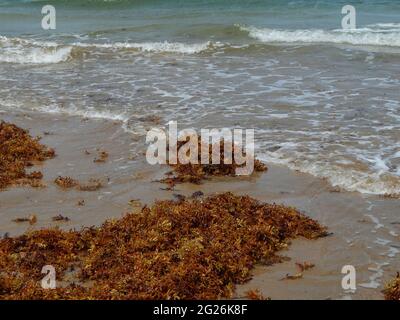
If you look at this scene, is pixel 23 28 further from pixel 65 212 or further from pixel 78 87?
pixel 65 212

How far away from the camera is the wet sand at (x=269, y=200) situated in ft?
16.5

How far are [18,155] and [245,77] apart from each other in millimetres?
7811

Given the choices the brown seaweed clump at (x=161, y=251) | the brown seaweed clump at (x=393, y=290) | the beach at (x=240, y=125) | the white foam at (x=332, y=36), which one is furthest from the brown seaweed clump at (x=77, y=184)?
the white foam at (x=332, y=36)

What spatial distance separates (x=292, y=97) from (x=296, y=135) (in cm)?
293

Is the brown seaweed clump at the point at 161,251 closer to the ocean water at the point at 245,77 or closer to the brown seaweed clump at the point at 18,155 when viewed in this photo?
the ocean water at the point at 245,77

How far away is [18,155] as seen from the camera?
8.50m

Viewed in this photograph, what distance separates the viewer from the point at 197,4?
33.1 meters

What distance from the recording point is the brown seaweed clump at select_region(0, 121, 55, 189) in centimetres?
756

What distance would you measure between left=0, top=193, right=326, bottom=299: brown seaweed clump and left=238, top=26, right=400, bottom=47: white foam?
53.2 ft

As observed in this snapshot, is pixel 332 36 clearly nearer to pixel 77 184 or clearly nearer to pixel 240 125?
pixel 240 125

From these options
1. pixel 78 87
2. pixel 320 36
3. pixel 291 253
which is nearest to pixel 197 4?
pixel 320 36

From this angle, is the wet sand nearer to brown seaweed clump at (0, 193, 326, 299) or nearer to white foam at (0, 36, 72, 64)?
brown seaweed clump at (0, 193, 326, 299)

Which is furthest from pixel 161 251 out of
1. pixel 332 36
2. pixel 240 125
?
pixel 332 36

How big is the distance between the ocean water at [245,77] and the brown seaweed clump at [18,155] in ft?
6.48
